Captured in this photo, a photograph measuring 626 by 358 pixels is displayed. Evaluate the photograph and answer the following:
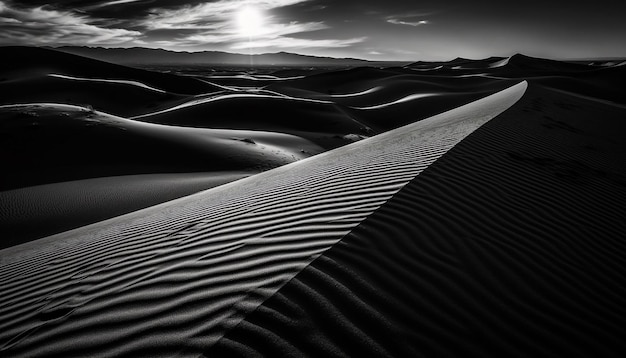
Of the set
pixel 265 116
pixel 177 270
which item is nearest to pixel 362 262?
pixel 177 270

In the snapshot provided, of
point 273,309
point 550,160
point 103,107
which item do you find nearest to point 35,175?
point 273,309

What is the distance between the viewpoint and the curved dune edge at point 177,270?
1911mm

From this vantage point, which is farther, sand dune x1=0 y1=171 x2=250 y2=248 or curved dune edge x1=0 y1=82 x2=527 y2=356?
sand dune x1=0 y1=171 x2=250 y2=248

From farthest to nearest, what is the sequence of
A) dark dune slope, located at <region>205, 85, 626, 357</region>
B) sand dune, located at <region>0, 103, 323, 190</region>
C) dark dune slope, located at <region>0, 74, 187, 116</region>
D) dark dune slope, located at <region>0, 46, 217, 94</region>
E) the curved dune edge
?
dark dune slope, located at <region>0, 46, 217, 94</region> → dark dune slope, located at <region>0, 74, 187, 116</region> → sand dune, located at <region>0, 103, 323, 190</region> → the curved dune edge → dark dune slope, located at <region>205, 85, 626, 357</region>

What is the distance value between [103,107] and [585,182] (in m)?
26.1

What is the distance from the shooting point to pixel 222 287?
216cm

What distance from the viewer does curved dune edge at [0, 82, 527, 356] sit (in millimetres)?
1911

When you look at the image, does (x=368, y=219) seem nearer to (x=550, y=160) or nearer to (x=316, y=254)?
(x=316, y=254)

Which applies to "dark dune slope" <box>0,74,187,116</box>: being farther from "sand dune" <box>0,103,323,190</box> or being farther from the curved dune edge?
the curved dune edge

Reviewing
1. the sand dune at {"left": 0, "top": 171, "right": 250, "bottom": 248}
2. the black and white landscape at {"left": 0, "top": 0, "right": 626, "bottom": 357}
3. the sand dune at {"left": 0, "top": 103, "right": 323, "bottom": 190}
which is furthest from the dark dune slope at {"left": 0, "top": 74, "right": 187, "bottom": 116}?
the black and white landscape at {"left": 0, "top": 0, "right": 626, "bottom": 357}

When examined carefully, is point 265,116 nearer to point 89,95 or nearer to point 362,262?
point 89,95

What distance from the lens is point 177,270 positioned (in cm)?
253

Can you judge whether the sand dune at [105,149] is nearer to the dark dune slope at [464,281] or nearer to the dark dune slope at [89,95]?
the dark dune slope at [464,281]

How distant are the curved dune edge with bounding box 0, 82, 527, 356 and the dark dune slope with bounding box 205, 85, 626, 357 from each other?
191 millimetres
